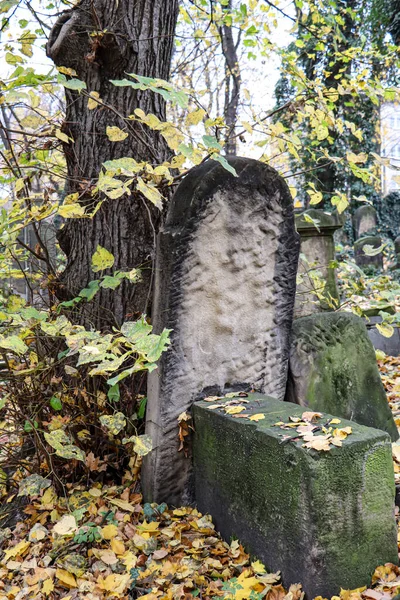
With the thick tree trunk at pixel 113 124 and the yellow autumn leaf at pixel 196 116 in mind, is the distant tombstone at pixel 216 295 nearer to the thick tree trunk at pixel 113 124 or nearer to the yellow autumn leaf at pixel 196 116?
the yellow autumn leaf at pixel 196 116

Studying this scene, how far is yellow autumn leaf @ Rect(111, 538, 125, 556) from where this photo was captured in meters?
2.30

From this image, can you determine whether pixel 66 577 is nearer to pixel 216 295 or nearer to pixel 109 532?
pixel 109 532

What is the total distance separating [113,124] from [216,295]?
48.8 inches

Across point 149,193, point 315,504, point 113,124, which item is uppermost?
point 113,124

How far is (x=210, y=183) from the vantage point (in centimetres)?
257

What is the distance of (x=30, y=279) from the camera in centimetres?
319

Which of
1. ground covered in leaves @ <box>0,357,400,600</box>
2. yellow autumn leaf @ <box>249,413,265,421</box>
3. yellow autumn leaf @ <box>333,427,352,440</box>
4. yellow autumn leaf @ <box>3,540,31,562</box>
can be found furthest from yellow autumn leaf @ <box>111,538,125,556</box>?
yellow autumn leaf @ <box>333,427,352,440</box>

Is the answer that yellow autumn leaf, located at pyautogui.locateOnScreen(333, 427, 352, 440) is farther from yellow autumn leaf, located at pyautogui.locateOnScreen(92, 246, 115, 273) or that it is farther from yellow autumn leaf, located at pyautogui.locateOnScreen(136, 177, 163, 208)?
yellow autumn leaf, located at pyautogui.locateOnScreen(92, 246, 115, 273)

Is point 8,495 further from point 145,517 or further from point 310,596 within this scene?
point 310,596

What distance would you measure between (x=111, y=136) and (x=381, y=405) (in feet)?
7.23

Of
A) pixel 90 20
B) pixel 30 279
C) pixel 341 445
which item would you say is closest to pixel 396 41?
pixel 90 20

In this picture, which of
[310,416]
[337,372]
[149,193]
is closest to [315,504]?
[310,416]

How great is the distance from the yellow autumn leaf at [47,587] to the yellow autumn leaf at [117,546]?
29cm

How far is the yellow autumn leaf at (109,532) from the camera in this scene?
239cm
